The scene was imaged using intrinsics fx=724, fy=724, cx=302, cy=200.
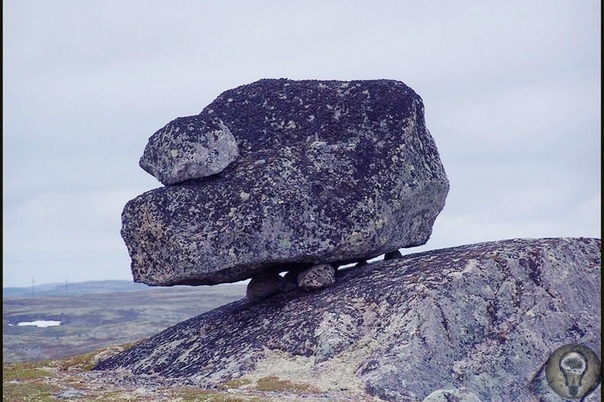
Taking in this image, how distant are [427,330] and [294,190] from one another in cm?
853

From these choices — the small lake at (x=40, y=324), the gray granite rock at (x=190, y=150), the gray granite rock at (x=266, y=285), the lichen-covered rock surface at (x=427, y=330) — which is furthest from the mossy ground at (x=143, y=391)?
the small lake at (x=40, y=324)

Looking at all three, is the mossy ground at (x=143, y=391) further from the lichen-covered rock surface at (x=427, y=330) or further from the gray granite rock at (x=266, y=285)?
the gray granite rock at (x=266, y=285)

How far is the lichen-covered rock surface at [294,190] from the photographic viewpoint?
31.4m

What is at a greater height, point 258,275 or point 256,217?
point 256,217

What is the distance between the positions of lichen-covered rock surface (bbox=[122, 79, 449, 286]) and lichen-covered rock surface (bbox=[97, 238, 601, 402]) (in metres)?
2.41

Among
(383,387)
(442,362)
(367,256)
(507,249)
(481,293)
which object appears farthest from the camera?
(367,256)

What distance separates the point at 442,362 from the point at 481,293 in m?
3.84

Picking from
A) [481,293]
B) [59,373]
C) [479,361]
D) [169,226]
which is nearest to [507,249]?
[481,293]

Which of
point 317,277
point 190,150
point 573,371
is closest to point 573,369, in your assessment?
point 573,371

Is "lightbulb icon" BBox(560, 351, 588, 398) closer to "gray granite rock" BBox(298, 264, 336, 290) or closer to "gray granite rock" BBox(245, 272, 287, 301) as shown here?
"gray granite rock" BBox(298, 264, 336, 290)

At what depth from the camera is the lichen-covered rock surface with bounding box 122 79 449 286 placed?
31.4m

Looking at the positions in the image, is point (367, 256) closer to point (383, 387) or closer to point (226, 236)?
point (226, 236)

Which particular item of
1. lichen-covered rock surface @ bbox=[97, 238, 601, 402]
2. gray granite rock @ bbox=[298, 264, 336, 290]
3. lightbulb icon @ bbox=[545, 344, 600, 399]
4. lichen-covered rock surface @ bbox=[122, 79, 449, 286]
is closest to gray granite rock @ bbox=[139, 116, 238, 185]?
lichen-covered rock surface @ bbox=[122, 79, 449, 286]

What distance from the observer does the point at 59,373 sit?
33719 mm
